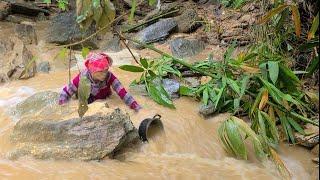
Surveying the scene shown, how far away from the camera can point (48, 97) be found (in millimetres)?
4402

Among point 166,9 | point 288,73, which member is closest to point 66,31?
point 166,9

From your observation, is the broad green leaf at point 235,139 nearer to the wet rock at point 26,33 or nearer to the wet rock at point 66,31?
the wet rock at point 66,31

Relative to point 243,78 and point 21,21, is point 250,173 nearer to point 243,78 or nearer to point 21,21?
point 243,78

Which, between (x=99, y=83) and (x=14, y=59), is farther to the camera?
(x=14, y=59)

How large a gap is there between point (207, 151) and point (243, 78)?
2.66 ft

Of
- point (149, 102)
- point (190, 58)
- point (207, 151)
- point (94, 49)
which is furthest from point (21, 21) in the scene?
point (207, 151)

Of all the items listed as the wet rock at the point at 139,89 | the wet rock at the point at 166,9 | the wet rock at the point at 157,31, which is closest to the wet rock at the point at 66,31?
the wet rock at the point at 157,31

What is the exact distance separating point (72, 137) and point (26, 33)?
362 cm

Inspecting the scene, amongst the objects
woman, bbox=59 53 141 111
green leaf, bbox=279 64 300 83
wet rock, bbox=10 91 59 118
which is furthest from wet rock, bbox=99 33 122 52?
green leaf, bbox=279 64 300 83

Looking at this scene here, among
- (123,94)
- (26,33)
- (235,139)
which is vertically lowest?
(235,139)

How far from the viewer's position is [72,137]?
3619 millimetres

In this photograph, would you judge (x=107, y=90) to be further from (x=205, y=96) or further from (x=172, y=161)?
(x=172, y=161)

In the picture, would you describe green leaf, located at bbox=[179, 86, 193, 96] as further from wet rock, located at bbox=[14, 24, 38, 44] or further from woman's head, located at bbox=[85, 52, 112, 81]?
wet rock, located at bbox=[14, 24, 38, 44]

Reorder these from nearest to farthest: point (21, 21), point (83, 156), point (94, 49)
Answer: point (83, 156) → point (94, 49) → point (21, 21)
